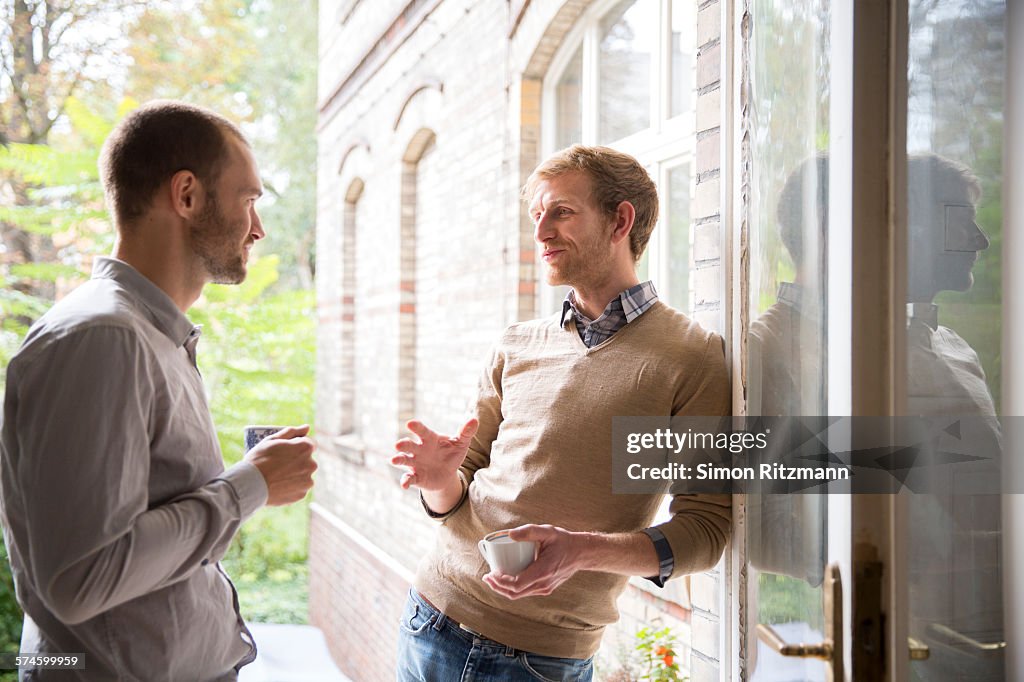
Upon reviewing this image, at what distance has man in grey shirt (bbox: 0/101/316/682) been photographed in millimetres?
1609

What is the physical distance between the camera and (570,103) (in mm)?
4812

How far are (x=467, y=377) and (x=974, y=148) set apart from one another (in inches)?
166

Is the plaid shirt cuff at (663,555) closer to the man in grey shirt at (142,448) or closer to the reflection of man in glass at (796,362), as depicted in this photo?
the reflection of man in glass at (796,362)

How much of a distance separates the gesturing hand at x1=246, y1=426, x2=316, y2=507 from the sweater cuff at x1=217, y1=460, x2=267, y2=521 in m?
0.02

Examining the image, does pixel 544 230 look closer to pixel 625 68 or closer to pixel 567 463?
pixel 567 463

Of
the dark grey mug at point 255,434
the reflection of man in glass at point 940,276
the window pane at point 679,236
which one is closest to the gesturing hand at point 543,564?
the dark grey mug at point 255,434

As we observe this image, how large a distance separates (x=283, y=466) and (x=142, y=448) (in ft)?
1.12

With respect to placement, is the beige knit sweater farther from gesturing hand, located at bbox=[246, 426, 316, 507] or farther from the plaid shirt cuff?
gesturing hand, located at bbox=[246, 426, 316, 507]

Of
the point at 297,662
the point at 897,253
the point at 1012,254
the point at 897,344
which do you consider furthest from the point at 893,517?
the point at 297,662

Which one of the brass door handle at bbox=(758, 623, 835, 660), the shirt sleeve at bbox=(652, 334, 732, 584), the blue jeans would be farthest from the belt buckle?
the brass door handle at bbox=(758, 623, 835, 660)

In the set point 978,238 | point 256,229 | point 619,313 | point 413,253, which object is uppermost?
point 413,253

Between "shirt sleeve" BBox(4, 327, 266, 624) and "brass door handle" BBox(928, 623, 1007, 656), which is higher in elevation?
"shirt sleeve" BBox(4, 327, 266, 624)

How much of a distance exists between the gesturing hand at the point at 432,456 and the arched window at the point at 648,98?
1.28m

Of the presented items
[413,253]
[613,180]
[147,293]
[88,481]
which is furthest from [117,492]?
[413,253]
